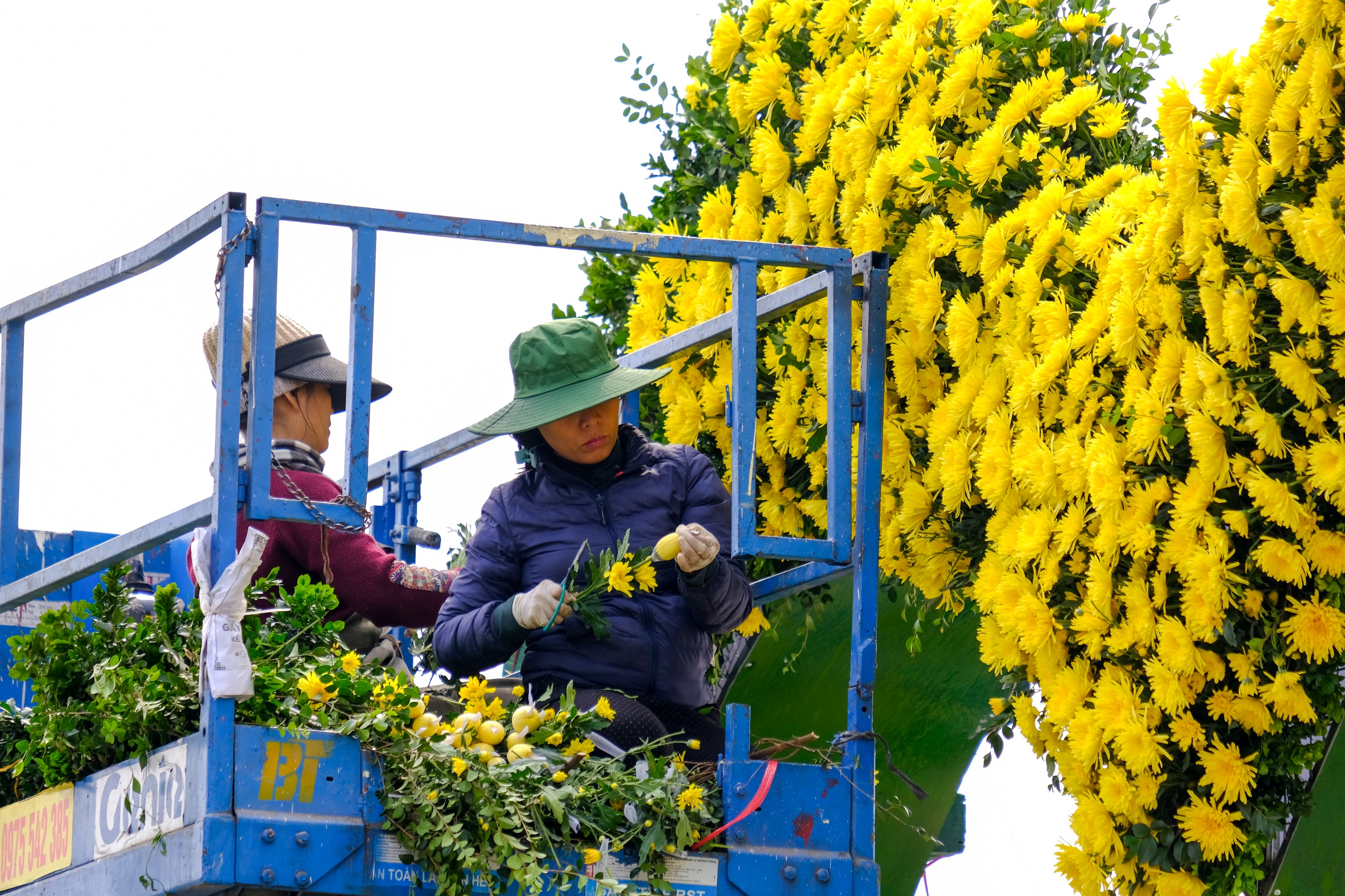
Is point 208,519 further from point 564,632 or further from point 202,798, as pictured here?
point 564,632

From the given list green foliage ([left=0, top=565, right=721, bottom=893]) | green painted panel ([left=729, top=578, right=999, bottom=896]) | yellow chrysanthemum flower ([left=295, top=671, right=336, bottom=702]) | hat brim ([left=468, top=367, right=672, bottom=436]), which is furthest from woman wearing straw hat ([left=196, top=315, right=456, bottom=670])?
green painted panel ([left=729, top=578, right=999, bottom=896])

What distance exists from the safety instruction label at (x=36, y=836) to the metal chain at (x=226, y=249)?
4.04 ft

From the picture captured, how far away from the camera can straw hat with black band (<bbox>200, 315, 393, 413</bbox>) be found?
16.1 feet

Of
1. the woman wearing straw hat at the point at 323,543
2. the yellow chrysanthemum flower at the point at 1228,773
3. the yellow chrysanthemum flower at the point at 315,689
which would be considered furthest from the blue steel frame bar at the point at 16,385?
the yellow chrysanthemum flower at the point at 1228,773

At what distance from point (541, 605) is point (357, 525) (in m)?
0.64

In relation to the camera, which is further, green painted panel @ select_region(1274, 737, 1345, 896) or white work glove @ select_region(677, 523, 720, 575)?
white work glove @ select_region(677, 523, 720, 575)

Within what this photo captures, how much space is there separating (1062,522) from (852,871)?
0.89 m

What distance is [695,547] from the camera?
420 centimetres

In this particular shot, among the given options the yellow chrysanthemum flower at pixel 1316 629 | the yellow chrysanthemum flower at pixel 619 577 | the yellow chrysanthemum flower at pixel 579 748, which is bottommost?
the yellow chrysanthemum flower at pixel 579 748

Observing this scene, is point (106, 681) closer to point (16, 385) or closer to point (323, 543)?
point (323, 543)

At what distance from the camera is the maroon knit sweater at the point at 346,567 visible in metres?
4.69

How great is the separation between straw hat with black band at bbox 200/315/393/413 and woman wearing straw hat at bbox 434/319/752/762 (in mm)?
535

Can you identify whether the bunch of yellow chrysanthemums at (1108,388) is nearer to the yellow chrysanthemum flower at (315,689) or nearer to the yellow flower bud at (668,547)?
the yellow flower bud at (668,547)

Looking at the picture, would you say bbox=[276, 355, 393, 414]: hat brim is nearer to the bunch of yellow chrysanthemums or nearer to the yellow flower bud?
the yellow flower bud
